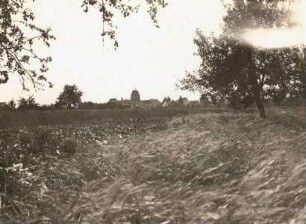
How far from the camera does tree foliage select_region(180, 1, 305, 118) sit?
2606cm

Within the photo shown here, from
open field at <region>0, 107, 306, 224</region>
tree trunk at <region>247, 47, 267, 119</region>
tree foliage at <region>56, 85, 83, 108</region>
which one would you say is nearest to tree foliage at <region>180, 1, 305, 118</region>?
tree trunk at <region>247, 47, 267, 119</region>

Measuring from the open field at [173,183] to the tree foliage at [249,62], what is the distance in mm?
10101

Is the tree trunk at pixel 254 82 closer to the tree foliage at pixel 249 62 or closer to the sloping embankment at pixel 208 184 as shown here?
the tree foliage at pixel 249 62

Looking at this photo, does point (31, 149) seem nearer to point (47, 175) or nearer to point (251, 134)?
point (47, 175)

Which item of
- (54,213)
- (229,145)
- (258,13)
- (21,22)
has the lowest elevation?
(54,213)

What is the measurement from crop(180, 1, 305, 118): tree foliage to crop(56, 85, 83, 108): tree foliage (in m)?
102

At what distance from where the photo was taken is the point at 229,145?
14234mm

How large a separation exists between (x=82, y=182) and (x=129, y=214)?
4.43m

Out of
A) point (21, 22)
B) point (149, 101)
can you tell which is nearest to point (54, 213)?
point (21, 22)

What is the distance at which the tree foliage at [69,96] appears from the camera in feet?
415

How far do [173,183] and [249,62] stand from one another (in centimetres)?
1646

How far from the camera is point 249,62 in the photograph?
26.1m

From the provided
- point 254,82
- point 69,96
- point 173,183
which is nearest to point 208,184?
point 173,183

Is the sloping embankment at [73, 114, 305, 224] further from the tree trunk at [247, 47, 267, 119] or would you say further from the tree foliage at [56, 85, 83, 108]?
the tree foliage at [56, 85, 83, 108]
